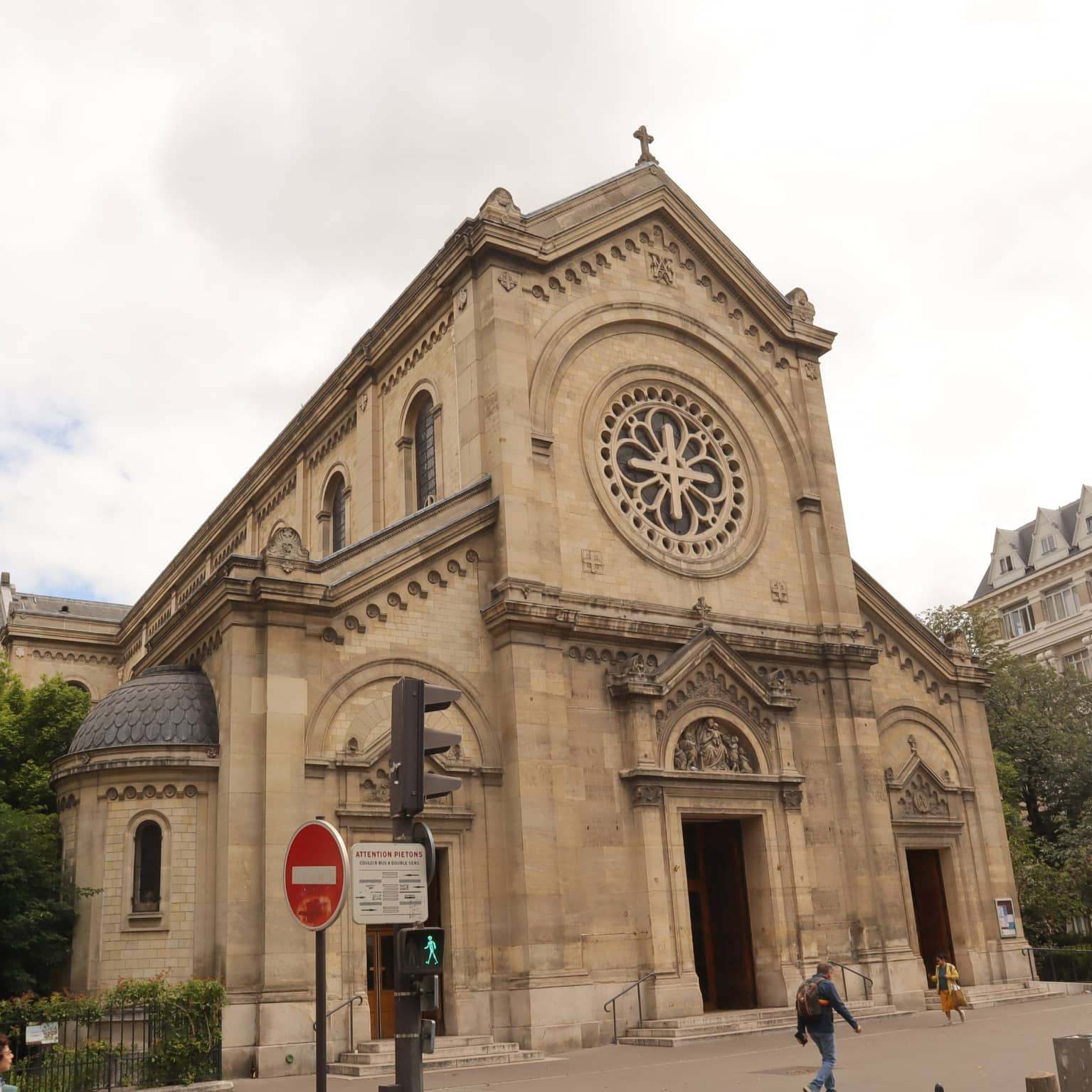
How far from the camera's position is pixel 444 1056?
66.0 ft

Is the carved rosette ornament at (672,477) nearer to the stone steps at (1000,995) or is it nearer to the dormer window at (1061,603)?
the stone steps at (1000,995)

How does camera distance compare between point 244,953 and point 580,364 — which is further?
point 580,364

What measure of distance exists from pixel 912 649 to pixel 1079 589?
38.4 m

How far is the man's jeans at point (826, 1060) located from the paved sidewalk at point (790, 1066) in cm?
110

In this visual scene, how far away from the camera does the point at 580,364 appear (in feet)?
93.4

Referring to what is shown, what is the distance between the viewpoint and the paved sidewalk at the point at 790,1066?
1616 cm

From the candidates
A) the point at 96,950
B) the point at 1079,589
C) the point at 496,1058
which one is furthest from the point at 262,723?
the point at 1079,589

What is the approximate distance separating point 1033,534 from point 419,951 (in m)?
69.7

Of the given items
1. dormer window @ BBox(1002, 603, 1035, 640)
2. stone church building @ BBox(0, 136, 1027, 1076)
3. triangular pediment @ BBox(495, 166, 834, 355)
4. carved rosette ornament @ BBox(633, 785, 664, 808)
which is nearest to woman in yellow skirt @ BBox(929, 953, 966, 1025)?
stone church building @ BBox(0, 136, 1027, 1076)

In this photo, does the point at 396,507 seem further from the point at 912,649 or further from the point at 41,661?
the point at 41,661

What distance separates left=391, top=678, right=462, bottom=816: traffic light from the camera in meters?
10.1

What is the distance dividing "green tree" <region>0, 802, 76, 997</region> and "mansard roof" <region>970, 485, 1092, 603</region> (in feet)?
196

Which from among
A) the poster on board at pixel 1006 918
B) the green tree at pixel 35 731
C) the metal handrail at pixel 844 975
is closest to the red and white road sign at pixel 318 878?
the metal handrail at pixel 844 975

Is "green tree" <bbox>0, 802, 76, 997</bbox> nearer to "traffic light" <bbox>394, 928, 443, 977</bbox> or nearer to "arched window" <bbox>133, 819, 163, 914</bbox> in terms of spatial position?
"arched window" <bbox>133, 819, 163, 914</bbox>
